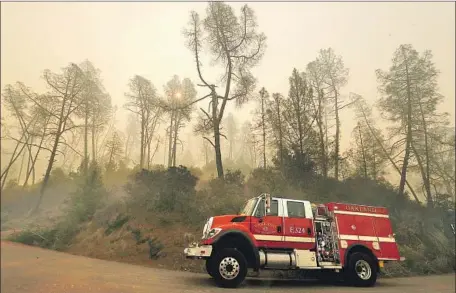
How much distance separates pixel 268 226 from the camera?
31.2ft

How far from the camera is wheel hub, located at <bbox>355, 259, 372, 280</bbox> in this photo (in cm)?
1023

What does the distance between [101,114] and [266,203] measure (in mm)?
10573

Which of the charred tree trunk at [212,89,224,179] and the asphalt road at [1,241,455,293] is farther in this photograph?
the charred tree trunk at [212,89,224,179]

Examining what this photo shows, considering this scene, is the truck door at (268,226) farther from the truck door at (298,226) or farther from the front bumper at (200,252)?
the front bumper at (200,252)

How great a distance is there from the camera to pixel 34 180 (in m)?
10.3

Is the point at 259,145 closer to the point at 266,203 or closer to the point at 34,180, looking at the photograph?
the point at 266,203

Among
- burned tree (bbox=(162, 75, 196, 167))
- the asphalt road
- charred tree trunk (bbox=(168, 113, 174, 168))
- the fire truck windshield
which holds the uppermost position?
burned tree (bbox=(162, 75, 196, 167))

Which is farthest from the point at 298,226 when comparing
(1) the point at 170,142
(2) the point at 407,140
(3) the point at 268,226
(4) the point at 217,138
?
(2) the point at 407,140

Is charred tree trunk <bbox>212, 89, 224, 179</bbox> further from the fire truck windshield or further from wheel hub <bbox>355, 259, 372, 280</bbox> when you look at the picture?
wheel hub <bbox>355, 259, 372, 280</bbox>

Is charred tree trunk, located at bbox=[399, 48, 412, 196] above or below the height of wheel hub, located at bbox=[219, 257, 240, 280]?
above

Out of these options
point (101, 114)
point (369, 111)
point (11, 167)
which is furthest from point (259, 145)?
point (11, 167)

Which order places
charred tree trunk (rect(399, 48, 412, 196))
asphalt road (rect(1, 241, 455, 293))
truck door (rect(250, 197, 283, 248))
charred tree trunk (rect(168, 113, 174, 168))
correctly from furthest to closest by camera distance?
1. charred tree trunk (rect(399, 48, 412, 196))
2. charred tree trunk (rect(168, 113, 174, 168))
3. truck door (rect(250, 197, 283, 248))
4. asphalt road (rect(1, 241, 455, 293))

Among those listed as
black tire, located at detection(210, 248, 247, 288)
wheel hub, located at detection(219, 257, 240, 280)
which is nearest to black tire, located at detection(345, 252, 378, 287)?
black tire, located at detection(210, 248, 247, 288)

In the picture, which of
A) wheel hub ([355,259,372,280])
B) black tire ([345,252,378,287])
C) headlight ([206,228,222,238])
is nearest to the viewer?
headlight ([206,228,222,238])
